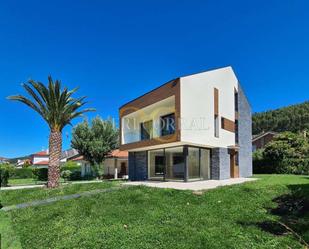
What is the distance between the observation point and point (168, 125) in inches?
829

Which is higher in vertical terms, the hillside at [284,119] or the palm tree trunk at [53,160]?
the hillside at [284,119]

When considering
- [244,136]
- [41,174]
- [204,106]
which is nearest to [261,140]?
[244,136]

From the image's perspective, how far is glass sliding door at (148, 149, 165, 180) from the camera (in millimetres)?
24188

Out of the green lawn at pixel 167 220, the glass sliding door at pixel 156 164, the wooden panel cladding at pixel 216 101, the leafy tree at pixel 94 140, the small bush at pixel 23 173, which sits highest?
the wooden panel cladding at pixel 216 101

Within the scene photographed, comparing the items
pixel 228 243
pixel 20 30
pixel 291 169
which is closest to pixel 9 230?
pixel 228 243

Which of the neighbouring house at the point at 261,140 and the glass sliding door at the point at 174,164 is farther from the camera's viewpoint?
the neighbouring house at the point at 261,140

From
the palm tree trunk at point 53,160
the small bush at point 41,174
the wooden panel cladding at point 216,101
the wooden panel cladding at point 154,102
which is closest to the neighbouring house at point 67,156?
the small bush at point 41,174

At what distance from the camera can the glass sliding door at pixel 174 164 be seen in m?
22.2

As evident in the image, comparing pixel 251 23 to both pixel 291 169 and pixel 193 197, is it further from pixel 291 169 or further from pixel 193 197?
pixel 291 169

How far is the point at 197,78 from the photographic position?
797 inches

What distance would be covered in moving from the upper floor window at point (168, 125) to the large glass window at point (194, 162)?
2280 mm

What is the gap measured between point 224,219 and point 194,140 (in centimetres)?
993

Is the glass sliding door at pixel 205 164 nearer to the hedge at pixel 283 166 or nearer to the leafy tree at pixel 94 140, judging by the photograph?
the hedge at pixel 283 166

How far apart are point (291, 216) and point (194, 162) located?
39.8 ft
